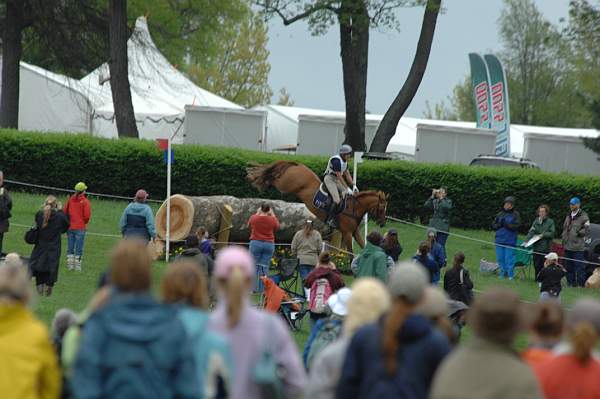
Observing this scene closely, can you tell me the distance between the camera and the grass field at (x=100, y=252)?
18844 millimetres

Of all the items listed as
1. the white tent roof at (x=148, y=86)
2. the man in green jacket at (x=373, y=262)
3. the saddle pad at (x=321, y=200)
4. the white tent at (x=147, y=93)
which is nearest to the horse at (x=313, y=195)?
the saddle pad at (x=321, y=200)

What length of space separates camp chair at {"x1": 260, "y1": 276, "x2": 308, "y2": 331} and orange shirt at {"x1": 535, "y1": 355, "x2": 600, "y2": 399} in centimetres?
1064

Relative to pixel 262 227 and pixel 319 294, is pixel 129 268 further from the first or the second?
pixel 262 227

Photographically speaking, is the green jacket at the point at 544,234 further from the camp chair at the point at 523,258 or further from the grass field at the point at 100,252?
the grass field at the point at 100,252

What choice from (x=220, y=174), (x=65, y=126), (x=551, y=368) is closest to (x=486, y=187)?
(x=220, y=174)

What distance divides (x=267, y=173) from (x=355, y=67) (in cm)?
1434

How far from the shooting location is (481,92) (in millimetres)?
45469

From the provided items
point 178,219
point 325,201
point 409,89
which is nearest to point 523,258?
point 325,201

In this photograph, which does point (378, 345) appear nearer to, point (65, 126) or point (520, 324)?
point (520, 324)

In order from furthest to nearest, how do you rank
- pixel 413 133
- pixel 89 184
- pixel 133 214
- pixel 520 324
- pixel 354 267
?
1. pixel 413 133
2. pixel 89 184
3. pixel 133 214
4. pixel 354 267
5. pixel 520 324

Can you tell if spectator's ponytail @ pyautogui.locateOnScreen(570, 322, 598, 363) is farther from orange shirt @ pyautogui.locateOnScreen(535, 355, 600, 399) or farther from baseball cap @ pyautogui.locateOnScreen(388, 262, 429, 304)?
baseball cap @ pyautogui.locateOnScreen(388, 262, 429, 304)

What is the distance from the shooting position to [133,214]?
21.8 m

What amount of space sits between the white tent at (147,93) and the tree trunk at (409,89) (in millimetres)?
7627

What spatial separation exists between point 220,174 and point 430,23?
10.2m
